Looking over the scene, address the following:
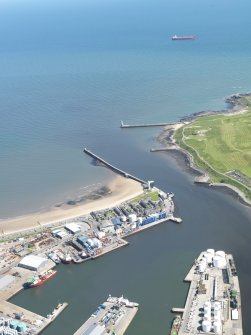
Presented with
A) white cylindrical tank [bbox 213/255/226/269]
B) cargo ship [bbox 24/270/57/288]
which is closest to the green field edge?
white cylindrical tank [bbox 213/255/226/269]

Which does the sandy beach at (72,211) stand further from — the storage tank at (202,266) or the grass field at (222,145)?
the storage tank at (202,266)

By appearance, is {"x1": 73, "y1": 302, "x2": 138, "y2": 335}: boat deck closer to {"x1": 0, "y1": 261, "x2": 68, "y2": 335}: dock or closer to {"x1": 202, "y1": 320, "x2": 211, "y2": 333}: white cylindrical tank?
{"x1": 0, "y1": 261, "x2": 68, "y2": 335}: dock

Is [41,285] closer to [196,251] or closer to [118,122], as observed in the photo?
[196,251]

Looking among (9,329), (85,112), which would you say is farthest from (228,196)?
(85,112)

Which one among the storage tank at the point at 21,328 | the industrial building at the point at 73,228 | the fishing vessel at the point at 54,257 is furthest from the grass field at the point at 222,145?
the storage tank at the point at 21,328

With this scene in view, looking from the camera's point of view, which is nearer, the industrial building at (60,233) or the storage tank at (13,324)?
the storage tank at (13,324)
